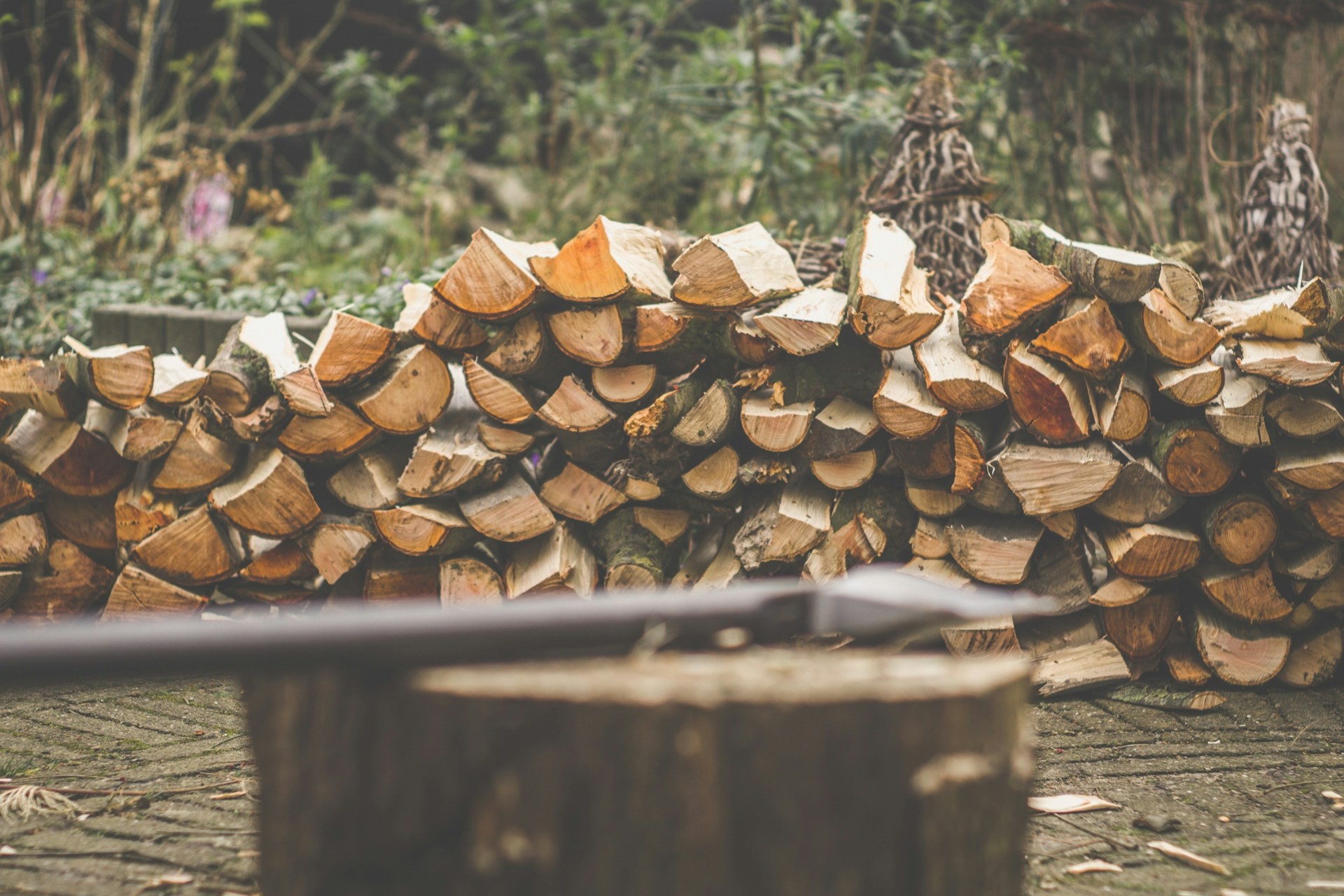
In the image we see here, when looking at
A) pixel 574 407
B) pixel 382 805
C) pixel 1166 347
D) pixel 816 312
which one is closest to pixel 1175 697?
pixel 1166 347

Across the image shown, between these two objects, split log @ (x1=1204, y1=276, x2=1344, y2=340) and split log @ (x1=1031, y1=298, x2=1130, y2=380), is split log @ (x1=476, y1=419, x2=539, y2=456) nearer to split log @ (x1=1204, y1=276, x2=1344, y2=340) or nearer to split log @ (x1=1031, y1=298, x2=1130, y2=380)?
split log @ (x1=1031, y1=298, x2=1130, y2=380)

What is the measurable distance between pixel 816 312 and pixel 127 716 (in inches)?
80.4

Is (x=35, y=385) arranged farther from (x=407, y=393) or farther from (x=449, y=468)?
(x=449, y=468)

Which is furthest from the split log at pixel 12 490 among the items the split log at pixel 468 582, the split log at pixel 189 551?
the split log at pixel 468 582

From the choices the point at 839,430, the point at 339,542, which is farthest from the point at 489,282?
the point at 839,430

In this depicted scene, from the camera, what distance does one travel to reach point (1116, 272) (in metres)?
2.36

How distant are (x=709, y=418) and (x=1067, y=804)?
1201 millimetres

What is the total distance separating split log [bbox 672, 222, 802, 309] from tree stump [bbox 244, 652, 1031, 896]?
59.1 inches

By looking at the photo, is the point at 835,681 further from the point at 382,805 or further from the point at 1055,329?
the point at 1055,329

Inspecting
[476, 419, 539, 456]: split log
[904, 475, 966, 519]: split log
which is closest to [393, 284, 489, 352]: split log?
[476, 419, 539, 456]: split log

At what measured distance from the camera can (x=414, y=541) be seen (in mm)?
2674

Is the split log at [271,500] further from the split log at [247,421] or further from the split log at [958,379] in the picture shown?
the split log at [958,379]

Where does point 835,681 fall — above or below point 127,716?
above

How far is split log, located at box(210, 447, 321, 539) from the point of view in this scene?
2678 millimetres
